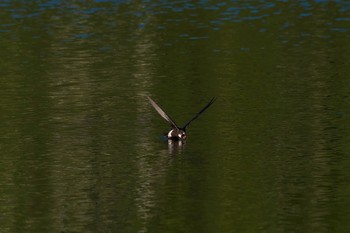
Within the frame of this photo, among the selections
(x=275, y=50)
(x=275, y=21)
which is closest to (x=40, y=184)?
(x=275, y=50)

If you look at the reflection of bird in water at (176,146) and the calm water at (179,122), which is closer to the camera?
the calm water at (179,122)

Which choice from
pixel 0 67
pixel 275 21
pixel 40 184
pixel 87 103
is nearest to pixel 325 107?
pixel 87 103

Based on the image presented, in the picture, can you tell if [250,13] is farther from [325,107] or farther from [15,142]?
[15,142]

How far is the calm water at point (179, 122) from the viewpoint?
26.9 metres

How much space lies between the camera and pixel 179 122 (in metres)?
36.1

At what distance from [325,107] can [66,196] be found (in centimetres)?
1178

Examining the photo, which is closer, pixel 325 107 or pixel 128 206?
pixel 128 206

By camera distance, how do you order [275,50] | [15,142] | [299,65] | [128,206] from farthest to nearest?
[275,50] < [299,65] < [15,142] < [128,206]

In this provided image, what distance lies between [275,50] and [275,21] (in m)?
9.73

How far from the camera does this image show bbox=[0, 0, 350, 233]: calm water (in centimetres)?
2689

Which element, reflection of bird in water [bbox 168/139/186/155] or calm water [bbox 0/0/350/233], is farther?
reflection of bird in water [bbox 168/139/186/155]

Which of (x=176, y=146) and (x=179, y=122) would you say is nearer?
(x=176, y=146)

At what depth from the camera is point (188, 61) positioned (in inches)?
1900

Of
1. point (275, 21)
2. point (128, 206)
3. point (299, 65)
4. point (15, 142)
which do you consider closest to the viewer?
point (128, 206)
